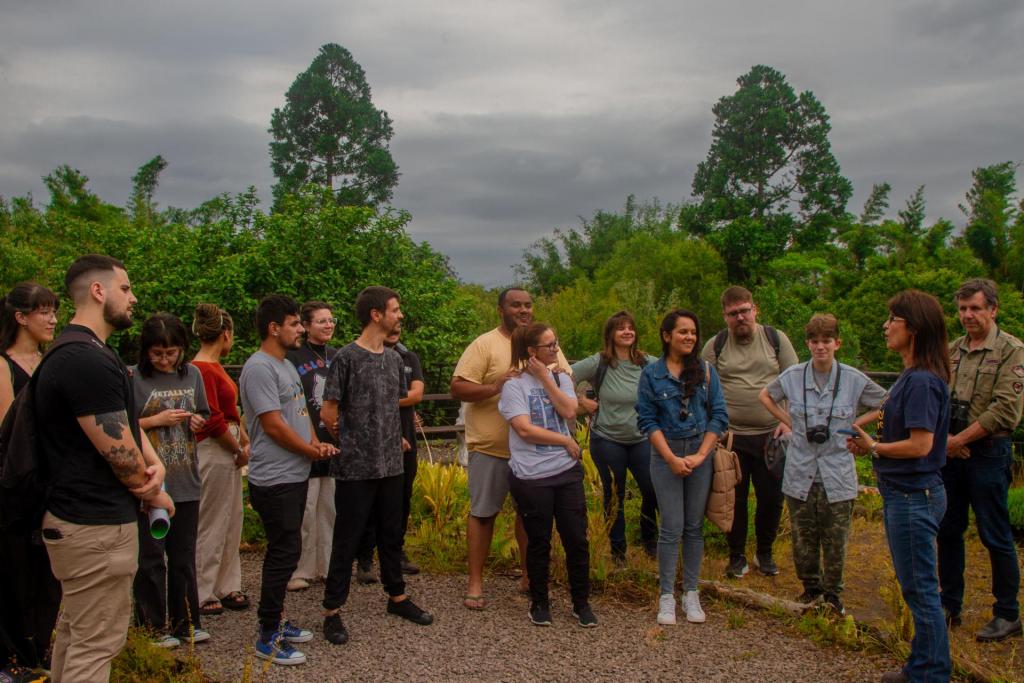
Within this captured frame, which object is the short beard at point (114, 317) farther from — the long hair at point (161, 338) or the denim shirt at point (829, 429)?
the denim shirt at point (829, 429)

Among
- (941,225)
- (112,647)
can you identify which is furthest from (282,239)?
(941,225)

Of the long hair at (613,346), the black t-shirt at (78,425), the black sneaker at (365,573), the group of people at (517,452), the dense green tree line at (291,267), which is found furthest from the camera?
the dense green tree line at (291,267)

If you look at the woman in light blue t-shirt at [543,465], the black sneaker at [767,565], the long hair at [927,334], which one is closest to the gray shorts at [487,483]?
the woman in light blue t-shirt at [543,465]

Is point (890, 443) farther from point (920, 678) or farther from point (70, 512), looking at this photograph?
point (70, 512)

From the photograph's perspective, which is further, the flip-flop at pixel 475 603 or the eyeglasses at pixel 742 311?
the eyeglasses at pixel 742 311

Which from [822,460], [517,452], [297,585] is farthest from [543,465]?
[297,585]

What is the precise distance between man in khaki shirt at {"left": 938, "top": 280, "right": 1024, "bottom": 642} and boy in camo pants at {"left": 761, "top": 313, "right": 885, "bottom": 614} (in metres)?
0.49

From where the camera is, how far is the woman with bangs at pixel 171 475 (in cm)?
441

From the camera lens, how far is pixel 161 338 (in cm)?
451

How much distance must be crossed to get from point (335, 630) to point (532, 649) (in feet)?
3.55

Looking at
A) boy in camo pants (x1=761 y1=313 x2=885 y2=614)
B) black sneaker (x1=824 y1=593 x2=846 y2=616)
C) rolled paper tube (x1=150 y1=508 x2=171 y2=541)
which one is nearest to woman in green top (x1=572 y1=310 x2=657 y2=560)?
boy in camo pants (x1=761 y1=313 x2=885 y2=614)

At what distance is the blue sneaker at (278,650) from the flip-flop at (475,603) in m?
1.25

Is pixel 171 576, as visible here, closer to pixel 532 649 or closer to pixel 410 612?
pixel 410 612

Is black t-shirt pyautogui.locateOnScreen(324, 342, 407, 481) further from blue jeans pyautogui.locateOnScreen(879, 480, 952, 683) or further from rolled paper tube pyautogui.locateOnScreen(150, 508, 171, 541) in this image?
blue jeans pyautogui.locateOnScreen(879, 480, 952, 683)
